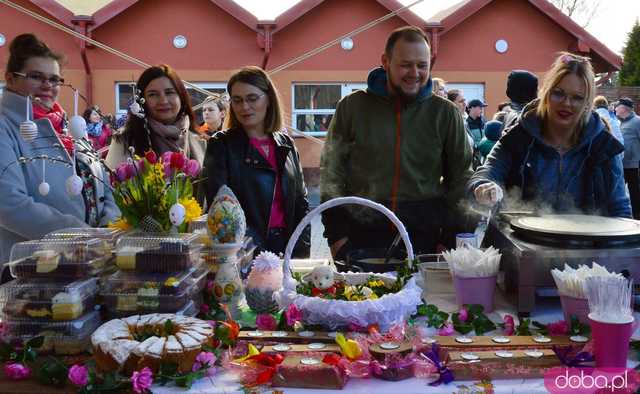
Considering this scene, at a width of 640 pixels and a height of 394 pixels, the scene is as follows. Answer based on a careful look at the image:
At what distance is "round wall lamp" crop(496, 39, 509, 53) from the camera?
12195mm

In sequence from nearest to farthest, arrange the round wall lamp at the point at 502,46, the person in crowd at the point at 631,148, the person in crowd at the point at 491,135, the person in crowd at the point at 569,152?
the person in crowd at the point at 569,152 → the person in crowd at the point at 491,135 → the person in crowd at the point at 631,148 → the round wall lamp at the point at 502,46

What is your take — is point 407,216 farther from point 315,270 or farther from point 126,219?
point 126,219

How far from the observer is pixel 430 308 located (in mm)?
1828

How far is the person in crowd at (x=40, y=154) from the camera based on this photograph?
95.0 inches

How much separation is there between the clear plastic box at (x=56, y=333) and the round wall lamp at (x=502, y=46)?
11.9 m

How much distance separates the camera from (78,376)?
1.41 meters

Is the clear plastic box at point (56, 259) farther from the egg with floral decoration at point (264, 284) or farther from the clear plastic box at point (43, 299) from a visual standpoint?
the egg with floral decoration at point (264, 284)

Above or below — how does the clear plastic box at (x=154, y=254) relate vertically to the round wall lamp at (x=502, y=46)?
below

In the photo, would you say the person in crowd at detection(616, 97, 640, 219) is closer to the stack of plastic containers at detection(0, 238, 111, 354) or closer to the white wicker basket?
the white wicker basket

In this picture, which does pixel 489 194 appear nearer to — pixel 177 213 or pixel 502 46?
pixel 177 213

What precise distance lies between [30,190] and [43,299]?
1.06 meters

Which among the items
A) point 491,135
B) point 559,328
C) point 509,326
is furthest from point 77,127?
point 491,135

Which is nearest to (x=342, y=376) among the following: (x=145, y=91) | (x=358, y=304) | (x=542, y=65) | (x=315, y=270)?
(x=358, y=304)

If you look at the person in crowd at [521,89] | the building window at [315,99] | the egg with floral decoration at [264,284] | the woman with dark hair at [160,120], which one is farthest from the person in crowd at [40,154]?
the building window at [315,99]
